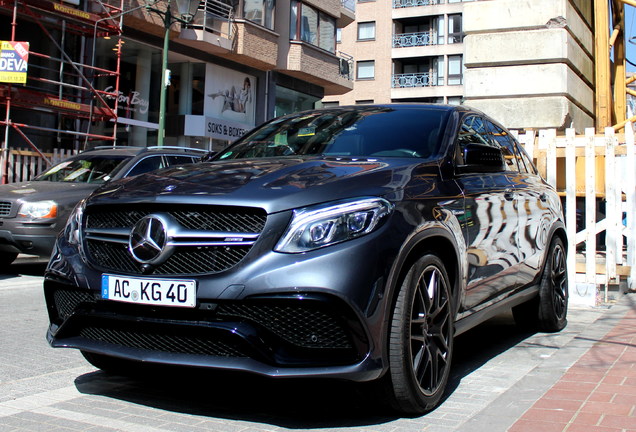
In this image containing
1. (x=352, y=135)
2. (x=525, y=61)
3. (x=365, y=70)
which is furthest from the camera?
(x=365, y=70)

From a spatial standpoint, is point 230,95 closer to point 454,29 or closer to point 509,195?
point 509,195

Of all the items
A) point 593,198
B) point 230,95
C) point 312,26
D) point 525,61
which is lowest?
point 593,198

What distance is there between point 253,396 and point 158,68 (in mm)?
21797

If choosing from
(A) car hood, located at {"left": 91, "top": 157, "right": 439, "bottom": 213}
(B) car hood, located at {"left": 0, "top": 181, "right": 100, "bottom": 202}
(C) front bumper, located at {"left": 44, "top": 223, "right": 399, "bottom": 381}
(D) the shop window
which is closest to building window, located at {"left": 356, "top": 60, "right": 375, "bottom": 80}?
(D) the shop window

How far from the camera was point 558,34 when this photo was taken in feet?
39.0

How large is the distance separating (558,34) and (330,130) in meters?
8.15

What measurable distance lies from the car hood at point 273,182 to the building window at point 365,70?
52.6 meters

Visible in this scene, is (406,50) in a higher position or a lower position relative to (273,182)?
higher

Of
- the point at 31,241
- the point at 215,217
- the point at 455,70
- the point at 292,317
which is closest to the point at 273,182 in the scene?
the point at 215,217

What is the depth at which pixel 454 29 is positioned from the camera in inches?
2133

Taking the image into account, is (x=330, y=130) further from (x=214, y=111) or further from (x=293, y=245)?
(x=214, y=111)

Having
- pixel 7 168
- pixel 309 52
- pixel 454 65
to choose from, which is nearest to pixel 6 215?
pixel 7 168

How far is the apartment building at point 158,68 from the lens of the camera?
1941cm

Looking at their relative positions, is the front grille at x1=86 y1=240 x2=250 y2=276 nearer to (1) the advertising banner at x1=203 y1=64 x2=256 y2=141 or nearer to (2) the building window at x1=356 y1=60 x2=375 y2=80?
(1) the advertising banner at x1=203 y1=64 x2=256 y2=141
